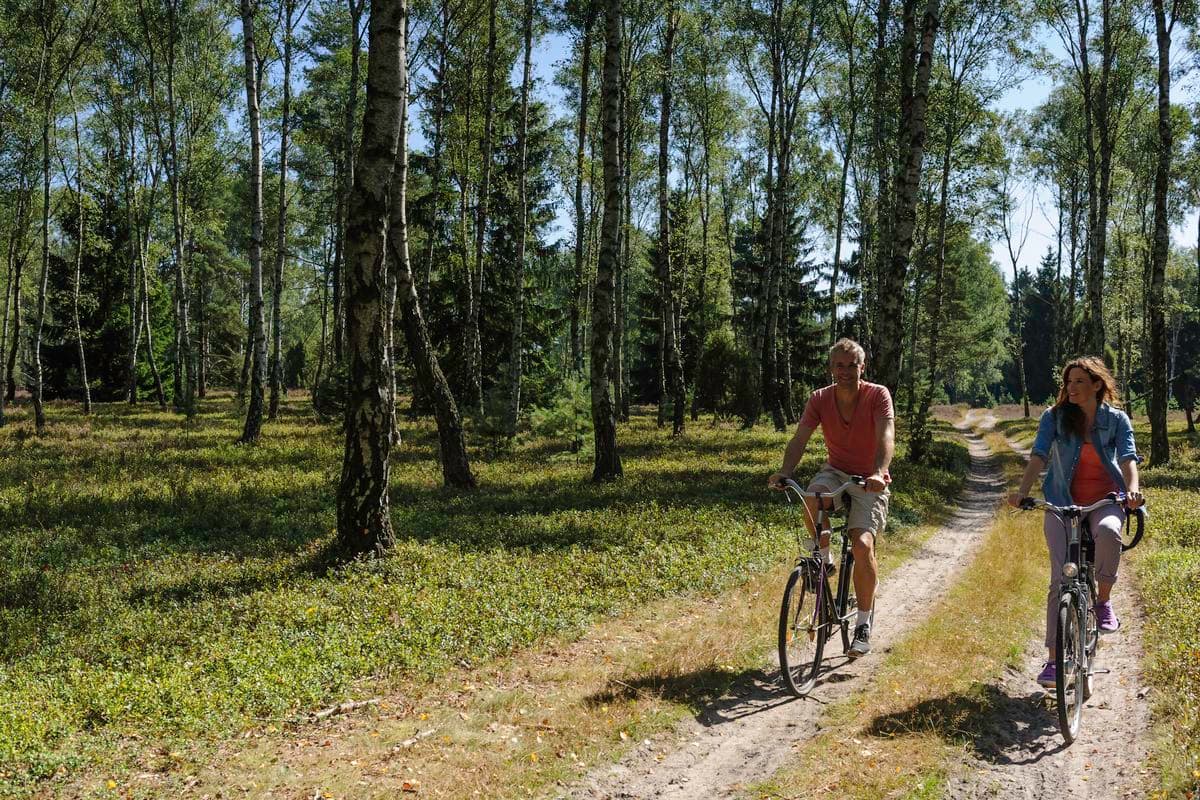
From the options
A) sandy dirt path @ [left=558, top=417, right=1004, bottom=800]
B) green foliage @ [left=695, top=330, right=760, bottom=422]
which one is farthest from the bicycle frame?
green foliage @ [left=695, top=330, right=760, bottom=422]

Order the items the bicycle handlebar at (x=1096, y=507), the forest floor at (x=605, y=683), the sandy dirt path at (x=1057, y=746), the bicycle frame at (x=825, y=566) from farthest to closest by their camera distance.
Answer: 1. the bicycle frame at (x=825, y=566)
2. the bicycle handlebar at (x=1096, y=507)
3. the forest floor at (x=605, y=683)
4. the sandy dirt path at (x=1057, y=746)

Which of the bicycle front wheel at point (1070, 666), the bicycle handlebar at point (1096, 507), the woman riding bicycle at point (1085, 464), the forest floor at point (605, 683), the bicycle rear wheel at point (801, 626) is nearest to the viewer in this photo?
the forest floor at point (605, 683)

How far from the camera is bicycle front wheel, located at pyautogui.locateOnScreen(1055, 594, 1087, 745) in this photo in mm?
5293

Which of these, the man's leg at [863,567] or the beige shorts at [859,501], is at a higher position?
the beige shorts at [859,501]

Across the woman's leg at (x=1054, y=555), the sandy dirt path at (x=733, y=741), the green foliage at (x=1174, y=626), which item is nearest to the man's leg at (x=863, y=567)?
the sandy dirt path at (x=733, y=741)

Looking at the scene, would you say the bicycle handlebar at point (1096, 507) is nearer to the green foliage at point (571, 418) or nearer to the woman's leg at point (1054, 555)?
the woman's leg at point (1054, 555)

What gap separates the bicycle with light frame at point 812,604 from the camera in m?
6.18

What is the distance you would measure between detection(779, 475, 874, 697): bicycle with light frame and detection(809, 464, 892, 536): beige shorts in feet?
0.21

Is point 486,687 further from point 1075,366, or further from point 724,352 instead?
point 724,352

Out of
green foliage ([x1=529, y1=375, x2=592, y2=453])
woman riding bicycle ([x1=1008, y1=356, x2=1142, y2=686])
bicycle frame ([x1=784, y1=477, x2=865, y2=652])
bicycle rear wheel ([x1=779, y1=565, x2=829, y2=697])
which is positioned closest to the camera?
woman riding bicycle ([x1=1008, y1=356, x2=1142, y2=686])

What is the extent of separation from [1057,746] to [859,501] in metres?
2.19

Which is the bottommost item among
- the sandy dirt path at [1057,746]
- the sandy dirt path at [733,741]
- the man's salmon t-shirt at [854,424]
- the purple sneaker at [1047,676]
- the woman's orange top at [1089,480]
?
the sandy dirt path at [733,741]

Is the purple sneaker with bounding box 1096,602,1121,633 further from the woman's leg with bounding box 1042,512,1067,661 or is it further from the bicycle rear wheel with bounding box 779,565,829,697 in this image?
the bicycle rear wheel with bounding box 779,565,829,697

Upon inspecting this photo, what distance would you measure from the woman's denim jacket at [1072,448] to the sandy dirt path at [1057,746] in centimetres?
164
